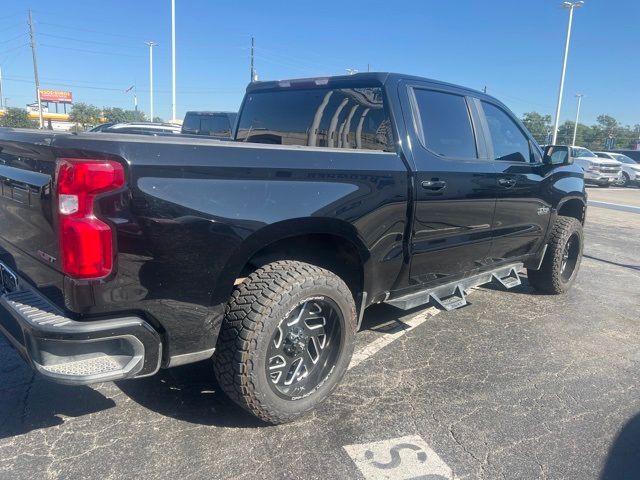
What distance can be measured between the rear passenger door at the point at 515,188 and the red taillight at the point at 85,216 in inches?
120

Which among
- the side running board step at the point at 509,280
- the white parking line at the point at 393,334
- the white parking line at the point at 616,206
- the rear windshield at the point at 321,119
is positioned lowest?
the white parking line at the point at 393,334

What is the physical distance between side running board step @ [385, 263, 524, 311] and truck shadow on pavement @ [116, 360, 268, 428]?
1.27 meters

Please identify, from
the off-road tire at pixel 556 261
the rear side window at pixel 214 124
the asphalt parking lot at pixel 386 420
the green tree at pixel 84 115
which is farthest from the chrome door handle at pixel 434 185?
the green tree at pixel 84 115

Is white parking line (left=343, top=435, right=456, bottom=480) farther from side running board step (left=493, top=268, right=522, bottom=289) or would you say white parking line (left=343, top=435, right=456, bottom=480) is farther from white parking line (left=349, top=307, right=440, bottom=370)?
side running board step (left=493, top=268, right=522, bottom=289)

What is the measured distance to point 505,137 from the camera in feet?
14.6

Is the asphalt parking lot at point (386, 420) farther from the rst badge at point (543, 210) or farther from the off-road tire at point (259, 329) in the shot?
the rst badge at point (543, 210)

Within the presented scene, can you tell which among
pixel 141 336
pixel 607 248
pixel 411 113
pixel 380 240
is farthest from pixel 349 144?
pixel 607 248

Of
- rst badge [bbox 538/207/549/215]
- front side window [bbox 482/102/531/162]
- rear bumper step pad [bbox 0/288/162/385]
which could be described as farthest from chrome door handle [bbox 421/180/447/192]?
rear bumper step pad [bbox 0/288/162/385]

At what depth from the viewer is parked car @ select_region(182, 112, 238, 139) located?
40.8ft

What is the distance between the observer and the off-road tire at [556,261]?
5.18 metres

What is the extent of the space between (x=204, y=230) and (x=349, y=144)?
159 cm

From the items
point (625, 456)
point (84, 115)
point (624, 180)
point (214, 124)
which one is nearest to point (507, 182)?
point (625, 456)

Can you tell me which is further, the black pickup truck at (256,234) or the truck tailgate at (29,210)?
the truck tailgate at (29,210)

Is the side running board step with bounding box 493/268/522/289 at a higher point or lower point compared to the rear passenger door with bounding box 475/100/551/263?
lower
